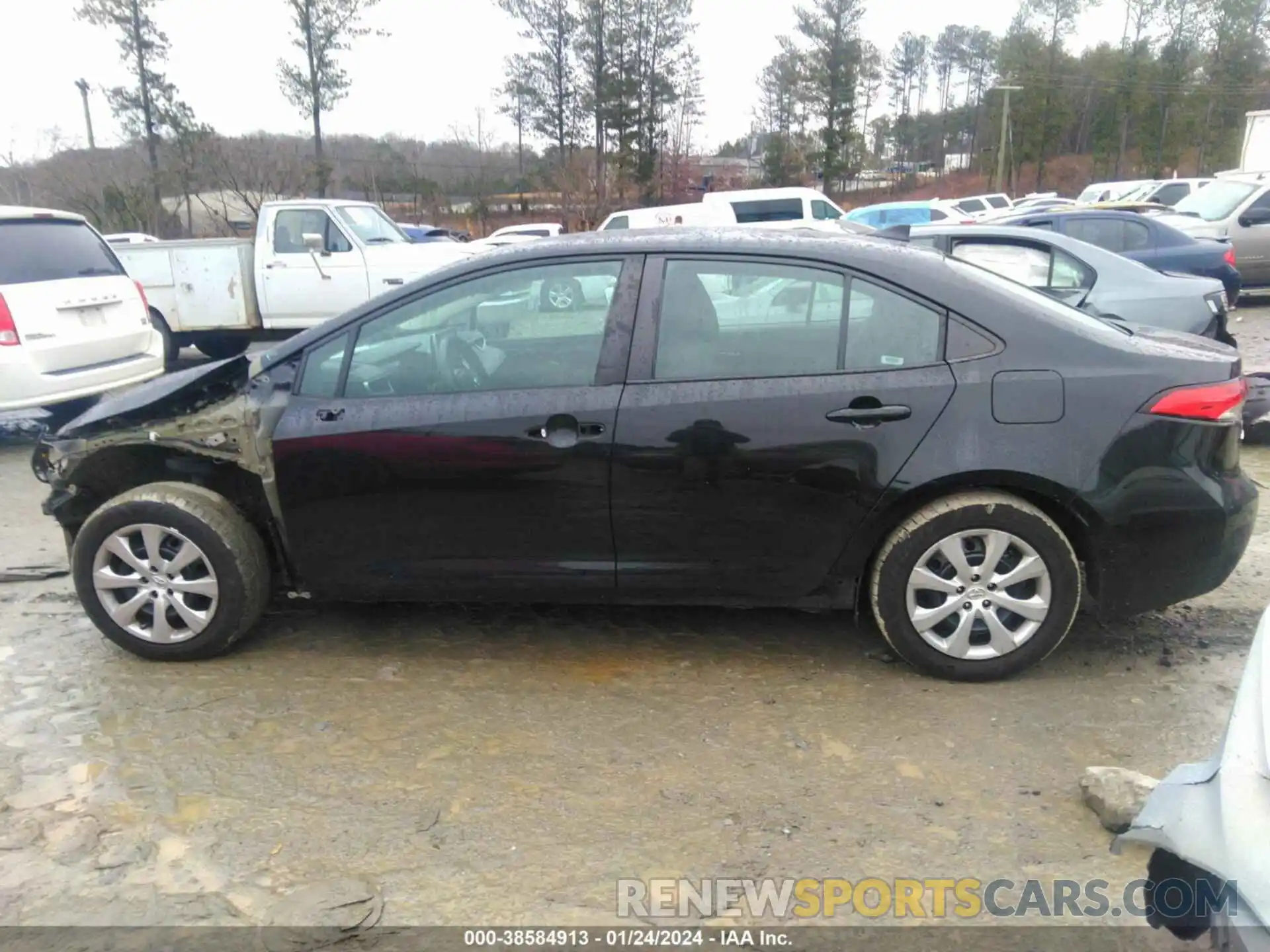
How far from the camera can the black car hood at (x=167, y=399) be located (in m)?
3.75

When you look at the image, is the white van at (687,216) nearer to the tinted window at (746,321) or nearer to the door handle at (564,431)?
the tinted window at (746,321)

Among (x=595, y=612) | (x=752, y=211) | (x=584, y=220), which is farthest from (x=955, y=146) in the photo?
(x=595, y=612)

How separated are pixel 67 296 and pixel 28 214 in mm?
769

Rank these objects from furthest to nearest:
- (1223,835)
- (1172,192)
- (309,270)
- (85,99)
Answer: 1. (85,99)
2. (1172,192)
3. (309,270)
4. (1223,835)

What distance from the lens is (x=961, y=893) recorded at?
246cm

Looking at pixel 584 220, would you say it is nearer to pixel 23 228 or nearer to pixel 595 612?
pixel 23 228

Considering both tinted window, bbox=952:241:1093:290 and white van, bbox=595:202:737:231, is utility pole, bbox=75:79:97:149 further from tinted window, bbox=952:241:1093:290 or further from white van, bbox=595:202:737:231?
tinted window, bbox=952:241:1093:290

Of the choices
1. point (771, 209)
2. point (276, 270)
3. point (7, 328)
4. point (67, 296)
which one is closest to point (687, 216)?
point (771, 209)

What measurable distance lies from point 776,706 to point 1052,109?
6146 centimetres

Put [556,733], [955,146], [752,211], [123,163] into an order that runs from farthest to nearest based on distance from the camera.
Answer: [955,146] → [123,163] → [752,211] → [556,733]

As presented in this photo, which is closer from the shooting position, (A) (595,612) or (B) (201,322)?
(A) (595,612)

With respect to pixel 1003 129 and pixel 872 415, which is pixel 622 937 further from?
pixel 1003 129

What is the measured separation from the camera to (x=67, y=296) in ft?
23.0

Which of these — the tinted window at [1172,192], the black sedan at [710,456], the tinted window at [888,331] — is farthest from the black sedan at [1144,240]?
the tinted window at [1172,192]
